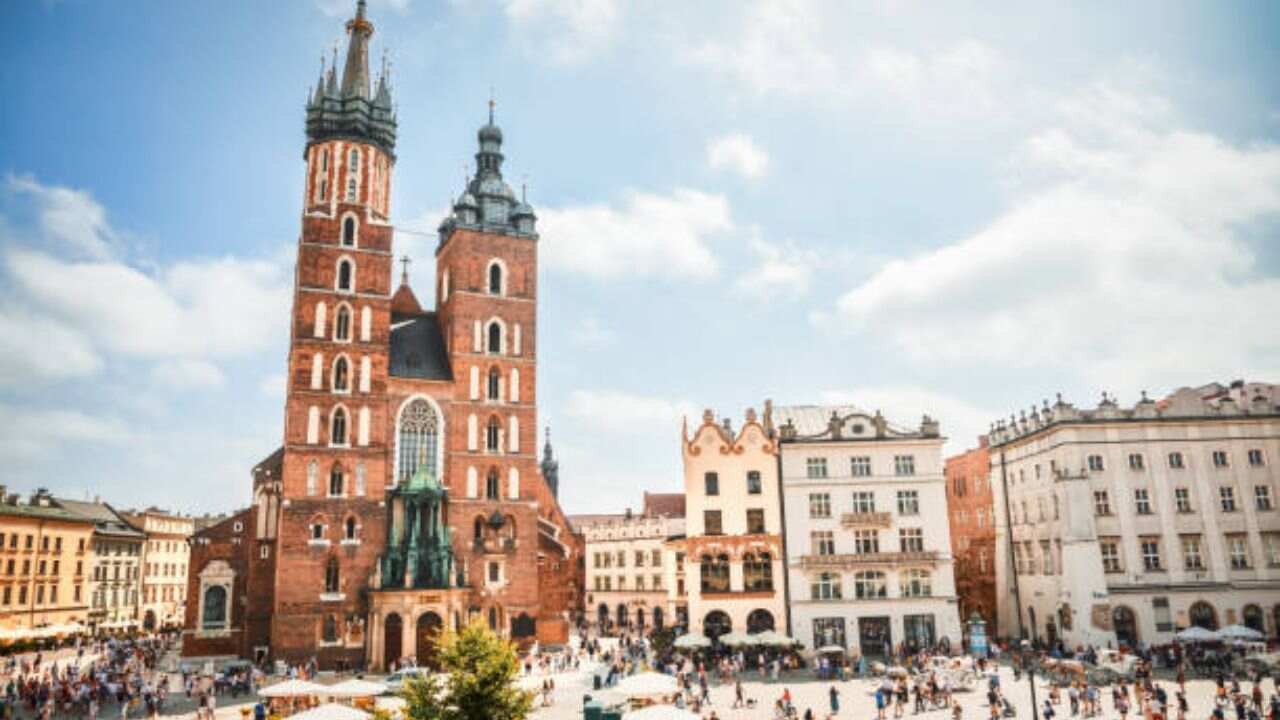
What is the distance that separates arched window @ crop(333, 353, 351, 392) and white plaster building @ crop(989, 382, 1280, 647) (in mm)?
38422

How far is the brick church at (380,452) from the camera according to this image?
162 feet

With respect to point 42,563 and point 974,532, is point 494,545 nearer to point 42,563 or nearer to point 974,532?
point 974,532

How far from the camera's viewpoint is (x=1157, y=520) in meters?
48.1

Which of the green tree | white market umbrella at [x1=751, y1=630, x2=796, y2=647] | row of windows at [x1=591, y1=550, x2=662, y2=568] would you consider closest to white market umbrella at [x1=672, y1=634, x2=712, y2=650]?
white market umbrella at [x1=751, y1=630, x2=796, y2=647]

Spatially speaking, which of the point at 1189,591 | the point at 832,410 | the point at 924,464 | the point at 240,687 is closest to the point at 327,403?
the point at 240,687

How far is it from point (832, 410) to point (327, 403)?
3052 cm

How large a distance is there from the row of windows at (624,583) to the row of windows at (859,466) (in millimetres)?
37849

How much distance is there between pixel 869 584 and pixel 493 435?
80.9ft

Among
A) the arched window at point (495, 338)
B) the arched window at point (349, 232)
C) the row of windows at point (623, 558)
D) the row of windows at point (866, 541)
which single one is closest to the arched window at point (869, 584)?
the row of windows at point (866, 541)

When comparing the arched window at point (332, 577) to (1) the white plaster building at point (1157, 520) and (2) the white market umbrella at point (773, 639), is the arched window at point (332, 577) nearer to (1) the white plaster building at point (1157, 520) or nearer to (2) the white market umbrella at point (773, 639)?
(2) the white market umbrella at point (773, 639)

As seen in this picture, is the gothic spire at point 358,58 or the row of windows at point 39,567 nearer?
the gothic spire at point 358,58

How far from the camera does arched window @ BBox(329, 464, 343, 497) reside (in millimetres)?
50656

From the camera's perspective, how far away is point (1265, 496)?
4828 cm

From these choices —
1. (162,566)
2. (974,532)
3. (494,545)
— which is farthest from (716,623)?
(162,566)
